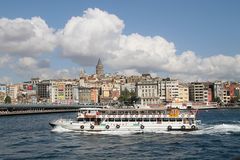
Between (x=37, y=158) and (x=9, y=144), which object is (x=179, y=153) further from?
(x=9, y=144)

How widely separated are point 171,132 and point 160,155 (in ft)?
62.7

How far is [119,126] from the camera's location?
60.9 metres

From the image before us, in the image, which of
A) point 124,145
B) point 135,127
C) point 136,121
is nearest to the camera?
point 124,145

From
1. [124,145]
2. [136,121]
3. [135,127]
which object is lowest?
[124,145]

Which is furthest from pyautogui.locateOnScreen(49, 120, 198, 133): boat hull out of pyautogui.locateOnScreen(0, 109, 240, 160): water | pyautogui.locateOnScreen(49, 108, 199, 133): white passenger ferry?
pyautogui.locateOnScreen(0, 109, 240, 160): water

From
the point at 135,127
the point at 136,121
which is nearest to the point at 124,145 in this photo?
the point at 135,127

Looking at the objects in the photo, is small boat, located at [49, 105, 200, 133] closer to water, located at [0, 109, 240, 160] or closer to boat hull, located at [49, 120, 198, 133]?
boat hull, located at [49, 120, 198, 133]

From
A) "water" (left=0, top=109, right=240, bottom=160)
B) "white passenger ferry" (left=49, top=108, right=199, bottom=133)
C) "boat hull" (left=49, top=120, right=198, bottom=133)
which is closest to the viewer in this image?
"water" (left=0, top=109, right=240, bottom=160)

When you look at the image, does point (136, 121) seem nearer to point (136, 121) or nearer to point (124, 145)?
point (136, 121)

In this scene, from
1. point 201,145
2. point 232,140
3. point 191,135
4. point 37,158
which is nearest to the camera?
point 37,158

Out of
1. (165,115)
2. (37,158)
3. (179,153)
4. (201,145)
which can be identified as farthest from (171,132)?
(37,158)

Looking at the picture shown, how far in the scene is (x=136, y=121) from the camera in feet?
201

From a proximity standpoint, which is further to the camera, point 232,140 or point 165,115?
point 165,115

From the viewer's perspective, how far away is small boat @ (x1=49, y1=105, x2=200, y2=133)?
200ft
